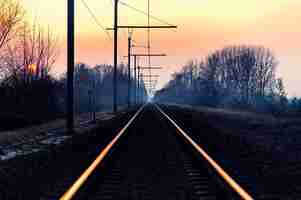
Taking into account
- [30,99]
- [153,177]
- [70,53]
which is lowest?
[153,177]

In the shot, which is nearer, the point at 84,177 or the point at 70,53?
the point at 84,177

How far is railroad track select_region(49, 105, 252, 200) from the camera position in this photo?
7.41 m

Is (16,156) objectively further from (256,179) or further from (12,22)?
(12,22)

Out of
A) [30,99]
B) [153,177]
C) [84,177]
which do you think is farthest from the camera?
[30,99]

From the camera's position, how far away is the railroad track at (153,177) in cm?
741

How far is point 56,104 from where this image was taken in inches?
1387

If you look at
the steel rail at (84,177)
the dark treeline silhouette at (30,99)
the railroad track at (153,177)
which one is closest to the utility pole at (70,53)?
the dark treeline silhouette at (30,99)

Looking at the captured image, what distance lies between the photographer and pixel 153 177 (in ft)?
30.3

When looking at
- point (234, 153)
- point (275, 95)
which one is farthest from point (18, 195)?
point (275, 95)

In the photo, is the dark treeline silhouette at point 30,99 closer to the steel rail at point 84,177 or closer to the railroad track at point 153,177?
the steel rail at point 84,177

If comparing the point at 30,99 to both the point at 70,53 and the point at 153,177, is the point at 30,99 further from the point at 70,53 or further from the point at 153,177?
the point at 153,177

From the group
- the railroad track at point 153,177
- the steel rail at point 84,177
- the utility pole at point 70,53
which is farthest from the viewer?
the utility pole at point 70,53

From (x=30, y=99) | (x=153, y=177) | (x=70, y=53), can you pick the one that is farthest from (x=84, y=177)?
(x=30, y=99)

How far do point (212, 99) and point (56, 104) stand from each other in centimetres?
5481
